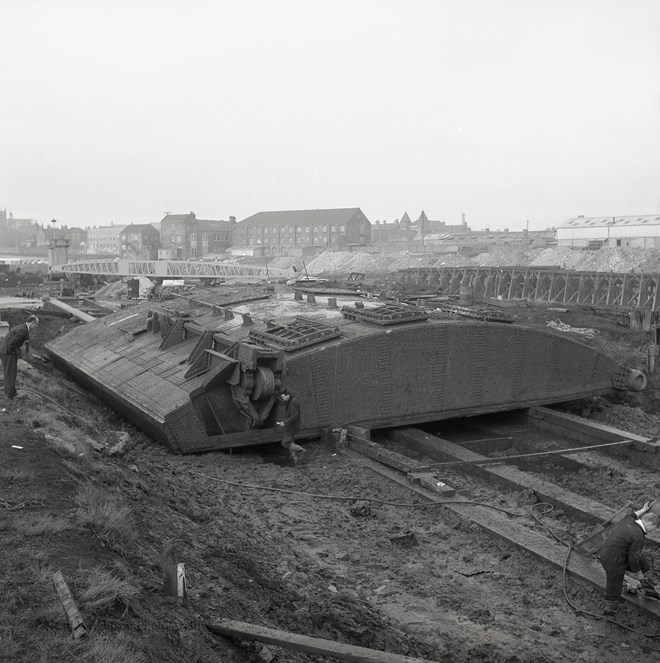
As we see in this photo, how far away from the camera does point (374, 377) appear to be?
1239cm

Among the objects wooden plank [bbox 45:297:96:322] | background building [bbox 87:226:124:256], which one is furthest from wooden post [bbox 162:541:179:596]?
background building [bbox 87:226:124:256]

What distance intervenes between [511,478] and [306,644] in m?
5.65

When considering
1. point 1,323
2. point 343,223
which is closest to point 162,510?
point 1,323

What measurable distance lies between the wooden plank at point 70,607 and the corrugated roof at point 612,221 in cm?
6776

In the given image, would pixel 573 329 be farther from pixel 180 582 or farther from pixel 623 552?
pixel 180 582

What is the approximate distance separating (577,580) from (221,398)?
6.08 meters

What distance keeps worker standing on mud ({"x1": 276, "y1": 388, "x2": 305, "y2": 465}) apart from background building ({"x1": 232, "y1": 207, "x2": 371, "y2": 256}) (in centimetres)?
7810

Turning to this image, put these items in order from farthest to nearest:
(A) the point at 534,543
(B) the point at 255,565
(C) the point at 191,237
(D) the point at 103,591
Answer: (C) the point at 191,237
(A) the point at 534,543
(B) the point at 255,565
(D) the point at 103,591

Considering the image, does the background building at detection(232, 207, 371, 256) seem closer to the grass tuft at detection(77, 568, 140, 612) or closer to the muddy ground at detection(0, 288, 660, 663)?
the muddy ground at detection(0, 288, 660, 663)

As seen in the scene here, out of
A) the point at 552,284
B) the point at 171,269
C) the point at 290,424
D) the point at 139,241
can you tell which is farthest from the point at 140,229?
the point at 290,424

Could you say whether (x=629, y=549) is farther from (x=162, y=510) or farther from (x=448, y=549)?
(x=162, y=510)

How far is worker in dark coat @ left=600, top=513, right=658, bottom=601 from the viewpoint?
22.4 ft

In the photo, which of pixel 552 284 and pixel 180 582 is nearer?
pixel 180 582

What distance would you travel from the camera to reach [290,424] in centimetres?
1156
